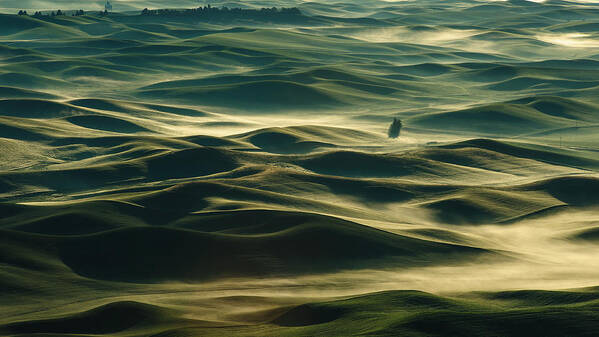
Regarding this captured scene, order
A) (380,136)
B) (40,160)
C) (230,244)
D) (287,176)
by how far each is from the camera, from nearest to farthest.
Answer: (230,244) < (287,176) < (40,160) < (380,136)

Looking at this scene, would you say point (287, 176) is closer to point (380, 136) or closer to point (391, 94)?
point (380, 136)

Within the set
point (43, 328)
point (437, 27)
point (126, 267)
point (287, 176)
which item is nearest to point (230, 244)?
point (126, 267)

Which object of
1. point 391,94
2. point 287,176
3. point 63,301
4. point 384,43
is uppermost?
point 384,43

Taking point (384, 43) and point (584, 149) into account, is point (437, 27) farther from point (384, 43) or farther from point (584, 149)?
point (584, 149)

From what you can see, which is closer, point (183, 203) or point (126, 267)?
point (126, 267)

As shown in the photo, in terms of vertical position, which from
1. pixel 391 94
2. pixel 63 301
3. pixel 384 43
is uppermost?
pixel 384 43

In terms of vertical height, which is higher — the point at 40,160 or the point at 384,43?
the point at 384,43

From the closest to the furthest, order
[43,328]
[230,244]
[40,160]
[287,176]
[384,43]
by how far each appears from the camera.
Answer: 1. [43,328]
2. [230,244]
3. [287,176]
4. [40,160]
5. [384,43]

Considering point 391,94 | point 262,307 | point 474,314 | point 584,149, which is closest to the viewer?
point 474,314

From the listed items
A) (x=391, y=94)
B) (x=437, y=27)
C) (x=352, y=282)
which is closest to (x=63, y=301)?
(x=352, y=282)
